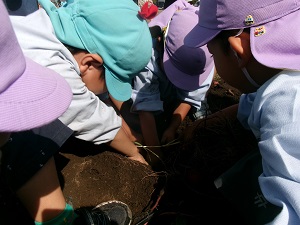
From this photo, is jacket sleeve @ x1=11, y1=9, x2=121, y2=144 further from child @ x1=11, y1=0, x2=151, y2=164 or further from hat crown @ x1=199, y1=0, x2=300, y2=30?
hat crown @ x1=199, y1=0, x2=300, y2=30

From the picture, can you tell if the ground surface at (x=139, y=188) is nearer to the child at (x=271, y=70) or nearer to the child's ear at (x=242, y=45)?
the child at (x=271, y=70)

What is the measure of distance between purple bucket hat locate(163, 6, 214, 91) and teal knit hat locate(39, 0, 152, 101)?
0.32 meters

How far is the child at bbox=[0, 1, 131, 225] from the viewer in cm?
77

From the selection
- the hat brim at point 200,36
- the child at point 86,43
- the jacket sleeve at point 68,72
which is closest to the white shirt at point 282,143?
the hat brim at point 200,36

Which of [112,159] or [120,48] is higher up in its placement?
[120,48]

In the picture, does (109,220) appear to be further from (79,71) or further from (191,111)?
(191,111)

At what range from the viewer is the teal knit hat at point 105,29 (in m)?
1.38

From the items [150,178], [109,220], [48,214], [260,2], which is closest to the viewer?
[260,2]

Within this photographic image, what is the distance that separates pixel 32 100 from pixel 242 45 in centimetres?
77

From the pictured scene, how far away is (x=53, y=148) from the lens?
4.27ft

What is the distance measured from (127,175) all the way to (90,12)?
2.90 feet

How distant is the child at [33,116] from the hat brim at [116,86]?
0.34m

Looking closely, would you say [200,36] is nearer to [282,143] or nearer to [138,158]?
[282,143]

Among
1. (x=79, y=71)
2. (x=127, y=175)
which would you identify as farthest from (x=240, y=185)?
(x=79, y=71)
